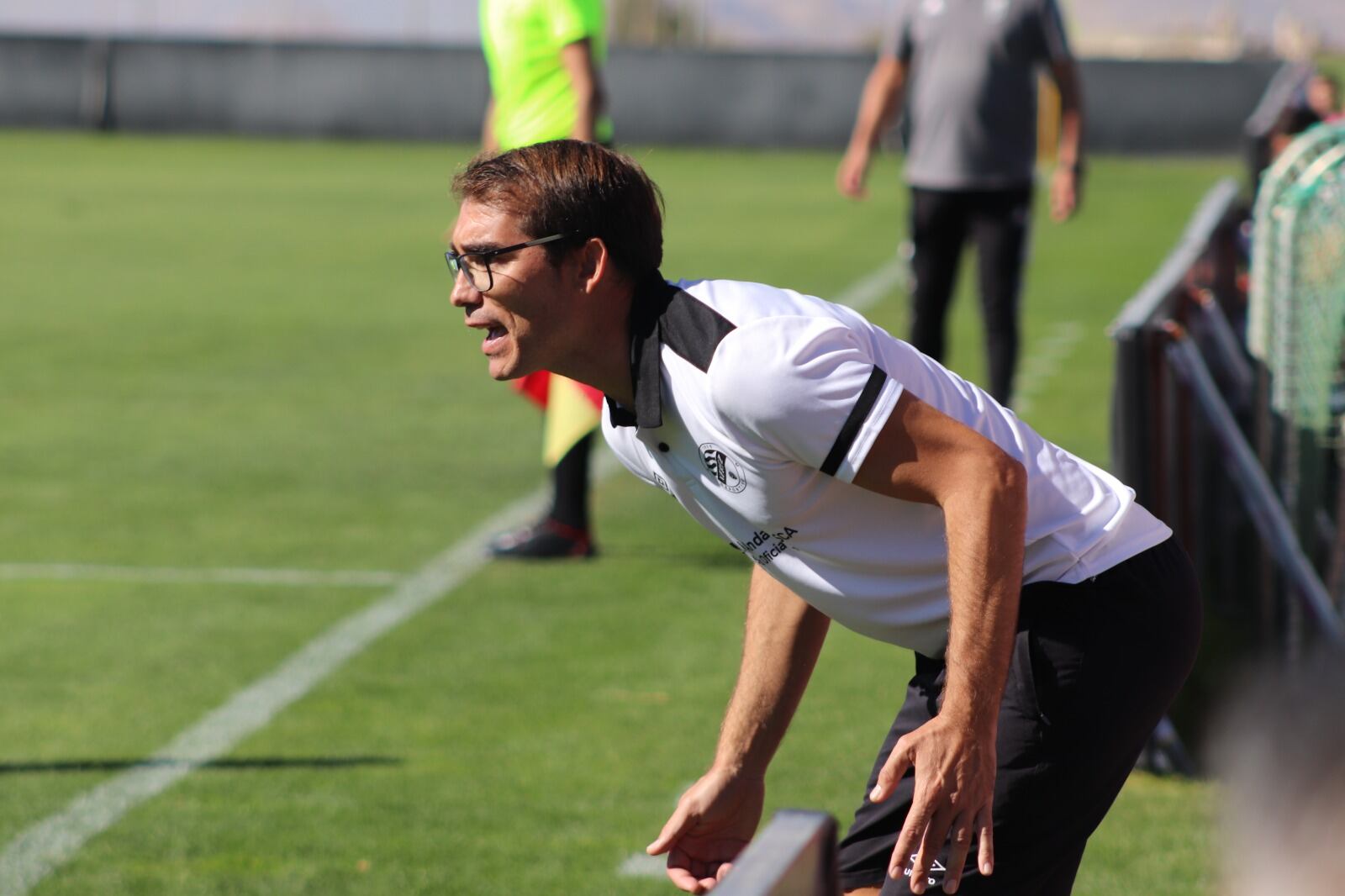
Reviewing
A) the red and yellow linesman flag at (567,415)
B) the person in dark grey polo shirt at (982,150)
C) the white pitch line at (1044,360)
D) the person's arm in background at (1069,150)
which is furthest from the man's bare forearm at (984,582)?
the white pitch line at (1044,360)

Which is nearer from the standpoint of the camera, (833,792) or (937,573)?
(937,573)

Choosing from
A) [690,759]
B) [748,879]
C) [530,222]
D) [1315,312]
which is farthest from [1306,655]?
[748,879]

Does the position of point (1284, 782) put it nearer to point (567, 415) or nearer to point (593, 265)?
point (593, 265)

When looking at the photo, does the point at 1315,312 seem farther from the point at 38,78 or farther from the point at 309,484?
the point at 38,78

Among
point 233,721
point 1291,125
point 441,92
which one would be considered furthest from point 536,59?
point 441,92

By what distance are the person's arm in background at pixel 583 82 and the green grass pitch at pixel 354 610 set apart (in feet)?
0.87

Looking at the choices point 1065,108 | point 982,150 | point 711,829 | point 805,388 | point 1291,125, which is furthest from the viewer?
point 1291,125

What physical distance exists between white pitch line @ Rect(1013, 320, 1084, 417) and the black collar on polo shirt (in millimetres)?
7389

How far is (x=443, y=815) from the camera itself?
476cm

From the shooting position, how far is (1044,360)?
1223 centimetres

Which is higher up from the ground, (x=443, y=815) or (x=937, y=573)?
(x=937, y=573)

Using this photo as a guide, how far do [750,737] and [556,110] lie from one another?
14.2ft

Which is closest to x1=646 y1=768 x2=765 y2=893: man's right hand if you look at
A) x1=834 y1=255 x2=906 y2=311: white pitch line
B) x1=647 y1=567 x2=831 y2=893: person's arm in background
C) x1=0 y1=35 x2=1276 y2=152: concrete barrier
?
x1=647 y1=567 x2=831 y2=893: person's arm in background

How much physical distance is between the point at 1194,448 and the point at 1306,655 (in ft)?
2.28
